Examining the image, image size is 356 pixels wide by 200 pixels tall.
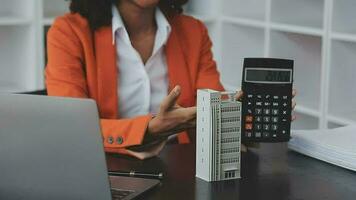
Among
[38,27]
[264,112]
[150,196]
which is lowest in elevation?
[150,196]

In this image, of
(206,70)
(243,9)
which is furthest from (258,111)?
(243,9)

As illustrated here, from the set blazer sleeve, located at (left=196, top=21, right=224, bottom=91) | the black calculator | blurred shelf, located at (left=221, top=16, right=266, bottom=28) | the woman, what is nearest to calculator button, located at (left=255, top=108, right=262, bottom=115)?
the black calculator

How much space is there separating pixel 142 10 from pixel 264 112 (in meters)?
0.76

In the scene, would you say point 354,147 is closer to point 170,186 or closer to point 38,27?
point 170,186

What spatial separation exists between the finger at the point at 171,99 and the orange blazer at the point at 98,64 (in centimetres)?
21

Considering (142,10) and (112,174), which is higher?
(142,10)

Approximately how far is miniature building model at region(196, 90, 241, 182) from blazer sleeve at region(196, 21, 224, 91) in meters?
0.80

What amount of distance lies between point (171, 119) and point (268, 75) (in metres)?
0.27

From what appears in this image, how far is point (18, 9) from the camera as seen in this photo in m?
3.45

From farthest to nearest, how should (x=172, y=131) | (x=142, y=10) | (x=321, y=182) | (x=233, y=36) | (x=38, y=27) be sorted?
(x=233, y=36) → (x=38, y=27) → (x=142, y=10) → (x=172, y=131) → (x=321, y=182)

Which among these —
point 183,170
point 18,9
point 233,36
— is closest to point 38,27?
point 18,9

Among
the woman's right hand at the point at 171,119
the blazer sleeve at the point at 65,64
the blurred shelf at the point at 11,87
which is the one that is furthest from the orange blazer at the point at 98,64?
the blurred shelf at the point at 11,87

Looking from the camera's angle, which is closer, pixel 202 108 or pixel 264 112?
pixel 202 108

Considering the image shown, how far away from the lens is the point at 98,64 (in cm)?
229
